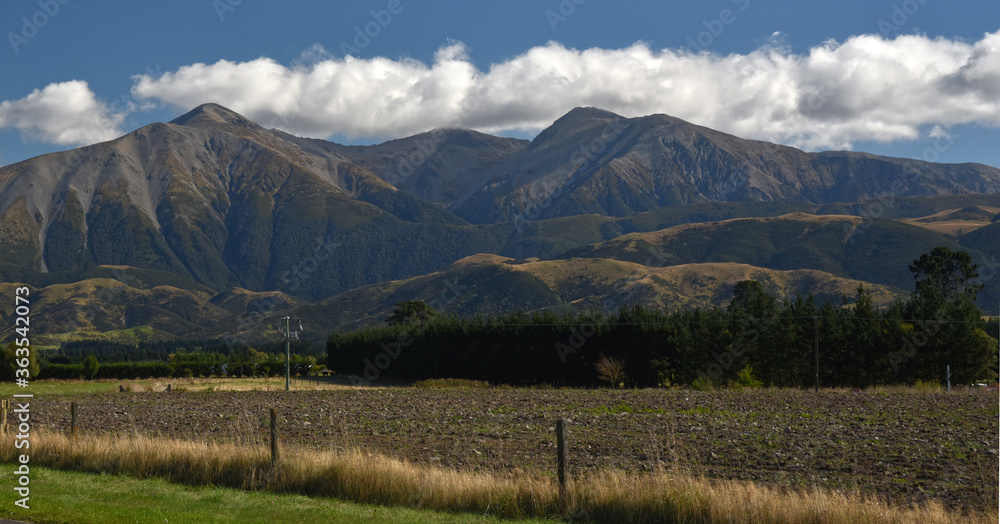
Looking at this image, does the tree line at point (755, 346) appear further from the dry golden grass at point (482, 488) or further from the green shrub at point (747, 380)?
the dry golden grass at point (482, 488)

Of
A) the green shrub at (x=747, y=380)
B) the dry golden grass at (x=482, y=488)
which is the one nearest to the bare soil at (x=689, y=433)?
the dry golden grass at (x=482, y=488)

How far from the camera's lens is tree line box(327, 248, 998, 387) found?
4903cm

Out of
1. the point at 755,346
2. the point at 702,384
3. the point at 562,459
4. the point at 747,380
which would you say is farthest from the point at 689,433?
the point at 755,346

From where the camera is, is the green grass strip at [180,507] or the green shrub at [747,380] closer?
the green grass strip at [180,507]

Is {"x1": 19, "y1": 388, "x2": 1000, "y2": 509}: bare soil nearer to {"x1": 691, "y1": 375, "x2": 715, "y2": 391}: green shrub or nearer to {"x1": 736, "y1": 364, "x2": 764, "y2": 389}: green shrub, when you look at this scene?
{"x1": 691, "y1": 375, "x2": 715, "y2": 391}: green shrub

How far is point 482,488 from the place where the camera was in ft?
39.6

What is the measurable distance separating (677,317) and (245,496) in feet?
147

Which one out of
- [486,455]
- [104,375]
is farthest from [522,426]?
[104,375]

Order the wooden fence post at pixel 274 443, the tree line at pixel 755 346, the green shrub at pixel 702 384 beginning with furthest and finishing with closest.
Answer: the tree line at pixel 755 346 < the green shrub at pixel 702 384 < the wooden fence post at pixel 274 443

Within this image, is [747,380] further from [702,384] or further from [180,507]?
[180,507]

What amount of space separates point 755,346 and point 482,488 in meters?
43.7

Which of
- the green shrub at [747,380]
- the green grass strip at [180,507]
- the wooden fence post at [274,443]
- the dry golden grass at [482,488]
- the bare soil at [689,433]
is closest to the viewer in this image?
the dry golden grass at [482,488]

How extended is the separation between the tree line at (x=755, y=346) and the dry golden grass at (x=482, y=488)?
3847 centimetres

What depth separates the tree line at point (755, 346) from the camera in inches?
1930
